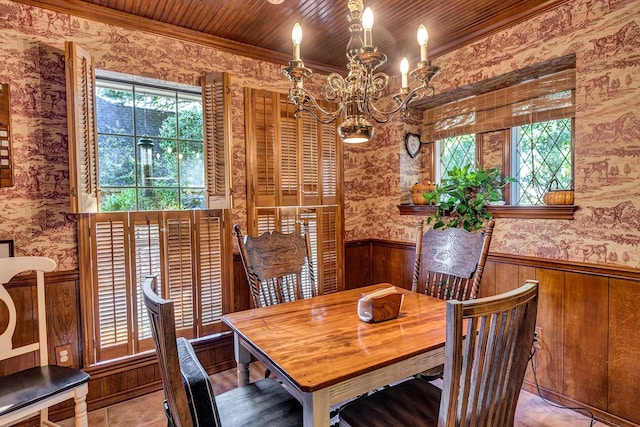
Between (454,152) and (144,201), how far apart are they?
2.76 m

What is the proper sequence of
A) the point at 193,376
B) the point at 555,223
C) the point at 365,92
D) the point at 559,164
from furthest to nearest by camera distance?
the point at 559,164
the point at 555,223
the point at 365,92
the point at 193,376

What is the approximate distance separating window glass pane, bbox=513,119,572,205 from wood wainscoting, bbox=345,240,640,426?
0.59 m

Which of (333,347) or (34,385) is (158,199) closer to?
(34,385)

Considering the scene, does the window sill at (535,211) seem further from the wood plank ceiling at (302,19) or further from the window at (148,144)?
the window at (148,144)

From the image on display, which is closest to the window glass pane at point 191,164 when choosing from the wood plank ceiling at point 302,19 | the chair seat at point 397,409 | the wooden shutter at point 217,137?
the wooden shutter at point 217,137

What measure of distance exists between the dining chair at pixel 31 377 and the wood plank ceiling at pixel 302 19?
1.64m

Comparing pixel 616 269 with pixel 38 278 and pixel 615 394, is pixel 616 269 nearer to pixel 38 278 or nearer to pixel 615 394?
pixel 615 394

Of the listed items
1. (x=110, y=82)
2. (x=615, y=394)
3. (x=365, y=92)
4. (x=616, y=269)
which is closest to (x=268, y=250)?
(x=365, y=92)

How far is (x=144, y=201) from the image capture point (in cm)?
271

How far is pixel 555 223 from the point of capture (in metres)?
2.35

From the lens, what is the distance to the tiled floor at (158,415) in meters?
2.14

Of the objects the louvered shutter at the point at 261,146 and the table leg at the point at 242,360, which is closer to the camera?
the table leg at the point at 242,360

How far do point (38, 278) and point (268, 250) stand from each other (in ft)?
4.26

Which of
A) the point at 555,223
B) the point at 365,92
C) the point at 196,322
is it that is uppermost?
the point at 365,92
